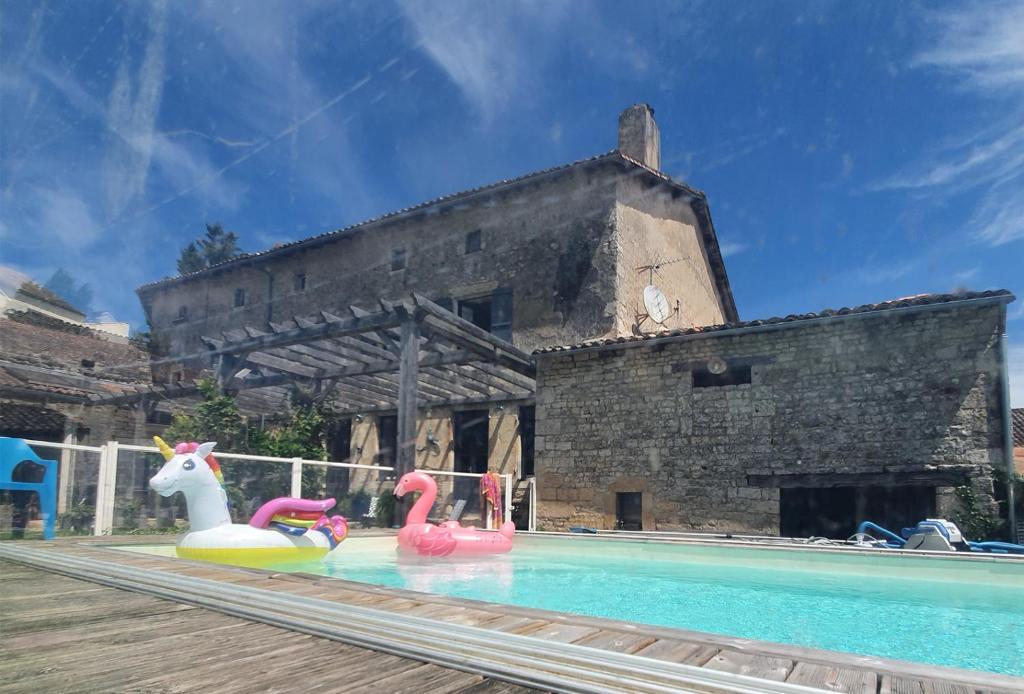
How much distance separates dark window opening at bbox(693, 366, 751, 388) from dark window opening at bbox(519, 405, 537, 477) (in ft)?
14.9

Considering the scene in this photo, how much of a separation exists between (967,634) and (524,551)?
Result: 587 centimetres

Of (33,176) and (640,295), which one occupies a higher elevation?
(640,295)

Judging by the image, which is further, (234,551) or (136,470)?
(136,470)

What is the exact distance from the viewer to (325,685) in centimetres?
173

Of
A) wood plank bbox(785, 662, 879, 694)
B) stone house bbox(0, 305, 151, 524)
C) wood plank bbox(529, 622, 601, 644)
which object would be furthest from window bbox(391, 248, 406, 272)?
wood plank bbox(785, 662, 879, 694)

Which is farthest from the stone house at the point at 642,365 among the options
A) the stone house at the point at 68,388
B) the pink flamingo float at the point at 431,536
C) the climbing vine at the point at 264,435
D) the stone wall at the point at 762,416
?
the pink flamingo float at the point at 431,536

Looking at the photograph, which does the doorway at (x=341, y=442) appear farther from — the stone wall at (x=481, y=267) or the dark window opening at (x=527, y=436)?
the dark window opening at (x=527, y=436)

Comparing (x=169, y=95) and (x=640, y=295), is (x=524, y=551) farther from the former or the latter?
(x=640, y=295)

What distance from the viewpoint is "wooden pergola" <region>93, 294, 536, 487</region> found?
10133 millimetres

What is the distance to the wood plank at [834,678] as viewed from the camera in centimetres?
170

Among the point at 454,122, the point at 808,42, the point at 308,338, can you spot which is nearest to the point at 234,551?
the point at 308,338

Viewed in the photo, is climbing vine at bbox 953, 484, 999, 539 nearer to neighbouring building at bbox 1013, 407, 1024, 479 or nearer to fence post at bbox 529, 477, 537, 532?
fence post at bbox 529, 477, 537, 532

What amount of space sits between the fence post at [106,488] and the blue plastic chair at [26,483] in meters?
0.43

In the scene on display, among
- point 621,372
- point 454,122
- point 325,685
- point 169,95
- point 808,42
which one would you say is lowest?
point 325,685
